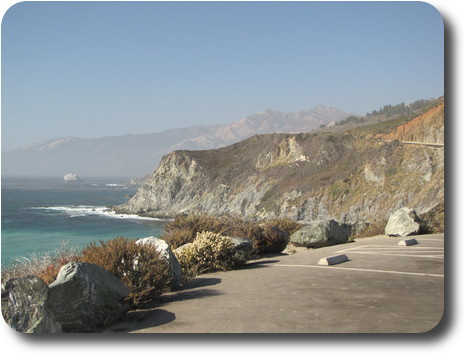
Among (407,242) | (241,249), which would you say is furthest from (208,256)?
(407,242)

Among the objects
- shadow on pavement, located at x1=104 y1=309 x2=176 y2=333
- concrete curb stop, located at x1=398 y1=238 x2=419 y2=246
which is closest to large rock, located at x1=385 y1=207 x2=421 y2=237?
concrete curb stop, located at x1=398 y1=238 x2=419 y2=246

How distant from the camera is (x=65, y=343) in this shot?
7.68 m

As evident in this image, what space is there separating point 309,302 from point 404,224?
15.3 m

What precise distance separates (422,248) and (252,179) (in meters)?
80.9

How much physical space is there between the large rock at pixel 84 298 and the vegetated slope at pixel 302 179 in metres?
44.3

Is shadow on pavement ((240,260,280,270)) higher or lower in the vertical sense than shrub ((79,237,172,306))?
lower

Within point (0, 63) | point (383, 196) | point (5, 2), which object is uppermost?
point (5, 2)

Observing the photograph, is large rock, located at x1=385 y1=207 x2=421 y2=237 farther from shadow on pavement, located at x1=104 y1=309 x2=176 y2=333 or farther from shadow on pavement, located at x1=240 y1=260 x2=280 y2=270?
shadow on pavement, located at x1=104 y1=309 x2=176 y2=333

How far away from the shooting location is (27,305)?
700cm

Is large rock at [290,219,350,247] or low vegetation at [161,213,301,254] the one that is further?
large rock at [290,219,350,247]

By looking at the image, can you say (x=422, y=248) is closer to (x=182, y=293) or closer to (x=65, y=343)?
(x=182, y=293)

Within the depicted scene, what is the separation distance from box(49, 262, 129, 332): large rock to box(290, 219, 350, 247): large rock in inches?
508

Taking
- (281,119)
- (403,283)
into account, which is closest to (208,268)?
(403,283)

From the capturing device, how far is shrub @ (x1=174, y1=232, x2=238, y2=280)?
13.0 meters
